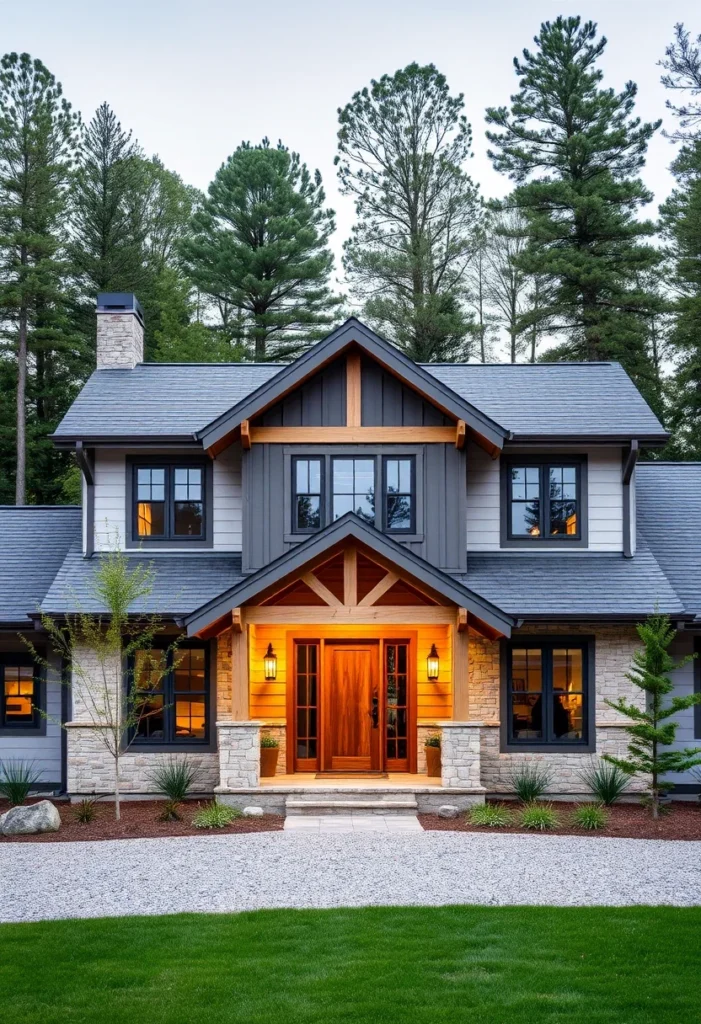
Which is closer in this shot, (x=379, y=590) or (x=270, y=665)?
(x=379, y=590)

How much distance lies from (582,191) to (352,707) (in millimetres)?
21972

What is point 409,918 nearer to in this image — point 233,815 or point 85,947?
point 85,947

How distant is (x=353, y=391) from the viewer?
52.6ft

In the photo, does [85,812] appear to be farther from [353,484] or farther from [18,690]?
[353,484]

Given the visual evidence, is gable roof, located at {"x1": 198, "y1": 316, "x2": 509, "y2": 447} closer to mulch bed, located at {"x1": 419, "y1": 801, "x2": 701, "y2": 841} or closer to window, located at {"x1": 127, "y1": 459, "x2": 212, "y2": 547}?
window, located at {"x1": 127, "y1": 459, "x2": 212, "y2": 547}

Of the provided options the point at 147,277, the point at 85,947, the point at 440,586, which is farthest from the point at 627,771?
the point at 147,277

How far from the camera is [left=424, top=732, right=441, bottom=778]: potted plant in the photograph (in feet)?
49.6

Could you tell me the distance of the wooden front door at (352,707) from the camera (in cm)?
1591

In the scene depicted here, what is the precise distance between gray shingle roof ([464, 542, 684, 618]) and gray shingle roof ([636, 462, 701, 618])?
1.58 feet

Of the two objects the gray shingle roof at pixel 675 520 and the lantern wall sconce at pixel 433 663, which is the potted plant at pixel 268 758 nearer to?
the lantern wall sconce at pixel 433 663

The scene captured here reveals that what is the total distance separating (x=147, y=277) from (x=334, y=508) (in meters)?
22.6

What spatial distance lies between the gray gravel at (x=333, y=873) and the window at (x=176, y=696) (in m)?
3.28

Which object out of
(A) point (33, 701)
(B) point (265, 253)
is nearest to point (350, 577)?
(A) point (33, 701)

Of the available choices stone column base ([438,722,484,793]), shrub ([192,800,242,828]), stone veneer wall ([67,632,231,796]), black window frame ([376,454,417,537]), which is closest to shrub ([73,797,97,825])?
stone veneer wall ([67,632,231,796])
